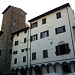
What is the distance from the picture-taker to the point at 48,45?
26.4 meters

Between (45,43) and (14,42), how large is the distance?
11.6 metres

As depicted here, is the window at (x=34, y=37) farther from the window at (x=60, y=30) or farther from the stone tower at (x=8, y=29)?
the stone tower at (x=8, y=29)

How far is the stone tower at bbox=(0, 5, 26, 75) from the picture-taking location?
115 feet

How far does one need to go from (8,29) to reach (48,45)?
662 inches

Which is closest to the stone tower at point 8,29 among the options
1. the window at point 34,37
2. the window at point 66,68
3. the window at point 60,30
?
the window at point 34,37

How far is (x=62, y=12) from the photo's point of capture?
2630cm

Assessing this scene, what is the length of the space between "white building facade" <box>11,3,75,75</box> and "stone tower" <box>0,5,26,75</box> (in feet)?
9.14

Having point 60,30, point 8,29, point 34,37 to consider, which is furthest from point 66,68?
point 8,29

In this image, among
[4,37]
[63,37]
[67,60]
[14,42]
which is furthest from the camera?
[4,37]

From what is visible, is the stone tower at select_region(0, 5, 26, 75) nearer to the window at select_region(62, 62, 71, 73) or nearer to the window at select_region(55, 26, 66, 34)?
the window at select_region(55, 26, 66, 34)

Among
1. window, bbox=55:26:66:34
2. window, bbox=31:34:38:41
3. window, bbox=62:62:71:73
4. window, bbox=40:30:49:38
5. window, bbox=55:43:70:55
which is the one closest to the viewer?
window, bbox=62:62:71:73

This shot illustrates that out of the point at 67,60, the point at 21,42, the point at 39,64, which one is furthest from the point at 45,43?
the point at 21,42

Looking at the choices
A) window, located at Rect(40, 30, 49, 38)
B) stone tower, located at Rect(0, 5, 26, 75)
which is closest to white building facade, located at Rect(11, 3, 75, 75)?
window, located at Rect(40, 30, 49, 38)

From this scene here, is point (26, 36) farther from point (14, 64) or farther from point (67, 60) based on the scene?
point (67, 60)
